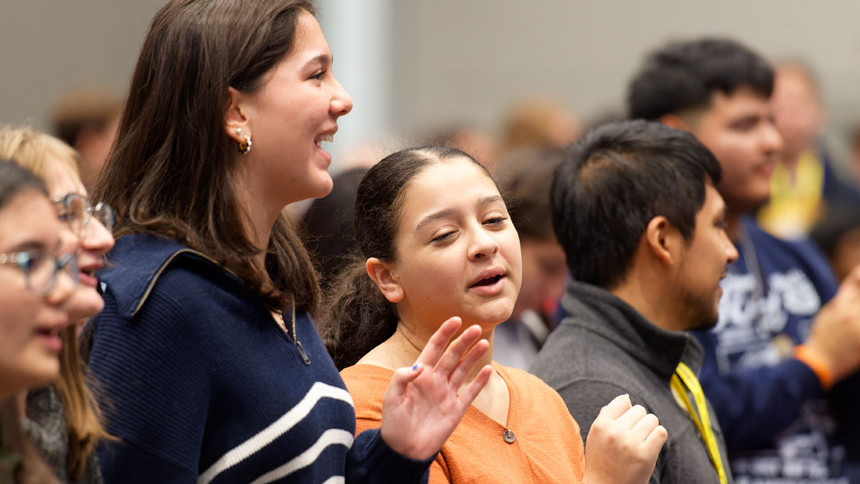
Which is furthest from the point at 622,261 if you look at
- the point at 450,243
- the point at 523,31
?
the point at 523,31

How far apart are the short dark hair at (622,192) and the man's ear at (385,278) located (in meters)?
0.70

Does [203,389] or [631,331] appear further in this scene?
[631,331]

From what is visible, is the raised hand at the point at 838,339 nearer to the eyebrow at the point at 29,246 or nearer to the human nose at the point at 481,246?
the human nose at the point at 481,246

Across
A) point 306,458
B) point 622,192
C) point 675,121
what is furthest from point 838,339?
point 306,458

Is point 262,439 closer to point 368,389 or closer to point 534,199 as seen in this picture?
point 368,389

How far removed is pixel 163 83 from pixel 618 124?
4.36 ft

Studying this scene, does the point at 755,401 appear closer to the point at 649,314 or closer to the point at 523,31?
the point at 649,314

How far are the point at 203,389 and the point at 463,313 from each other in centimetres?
58

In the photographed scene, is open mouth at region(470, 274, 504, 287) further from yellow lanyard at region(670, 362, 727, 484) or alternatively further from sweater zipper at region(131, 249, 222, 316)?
yellow lanyard at region(670, 362, 727, 484)

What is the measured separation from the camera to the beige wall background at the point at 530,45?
8.55 m

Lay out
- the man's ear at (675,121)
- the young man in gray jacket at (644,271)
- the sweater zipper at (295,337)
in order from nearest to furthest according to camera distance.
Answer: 1. the sweater zipper at (295,337)
2. the young man in gray jacket at (644,271)
3. the man's ear at (675,121)

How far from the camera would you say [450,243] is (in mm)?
2266

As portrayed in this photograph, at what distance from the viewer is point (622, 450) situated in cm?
214

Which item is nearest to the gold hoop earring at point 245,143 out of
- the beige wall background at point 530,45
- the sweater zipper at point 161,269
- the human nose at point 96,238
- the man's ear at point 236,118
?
the man's ear at point 236,118
